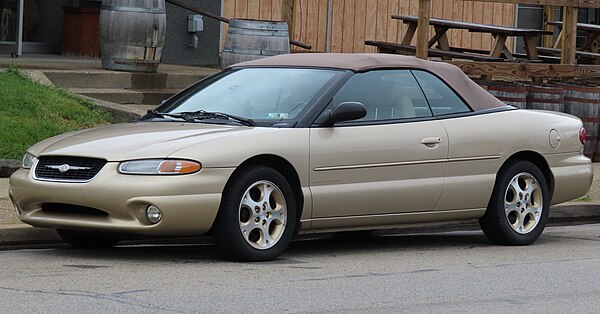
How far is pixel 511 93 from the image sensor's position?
1559 cm

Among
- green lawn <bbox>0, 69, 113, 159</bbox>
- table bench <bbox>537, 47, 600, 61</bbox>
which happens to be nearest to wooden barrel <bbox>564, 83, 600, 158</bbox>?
table bench <bbox>537, 47, 600, 61</bbox>

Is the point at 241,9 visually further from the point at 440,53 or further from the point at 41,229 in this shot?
the point at 41,229

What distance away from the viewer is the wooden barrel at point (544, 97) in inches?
620

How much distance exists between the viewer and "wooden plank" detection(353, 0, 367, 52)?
71.9 feet

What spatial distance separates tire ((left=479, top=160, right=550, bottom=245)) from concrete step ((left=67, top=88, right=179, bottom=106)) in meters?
6.76

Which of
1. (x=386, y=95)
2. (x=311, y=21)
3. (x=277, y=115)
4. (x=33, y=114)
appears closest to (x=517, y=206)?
(x=386, y=95)

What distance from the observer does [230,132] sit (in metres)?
8.72

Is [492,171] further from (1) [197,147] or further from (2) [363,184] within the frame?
(1) [197,147]

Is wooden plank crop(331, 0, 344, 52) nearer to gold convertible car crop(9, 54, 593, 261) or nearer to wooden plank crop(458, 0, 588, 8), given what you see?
wooden plank crop(458, 0, 588, 8)

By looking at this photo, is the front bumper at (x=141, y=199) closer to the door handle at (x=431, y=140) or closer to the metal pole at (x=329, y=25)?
the door handle at (x=431, y=140)

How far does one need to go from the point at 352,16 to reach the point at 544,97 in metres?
6.70

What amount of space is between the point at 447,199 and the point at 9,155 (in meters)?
4.68

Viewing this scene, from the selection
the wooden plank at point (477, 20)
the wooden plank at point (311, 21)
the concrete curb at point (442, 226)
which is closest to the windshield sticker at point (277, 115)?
the concrete curb at point (442, 226)

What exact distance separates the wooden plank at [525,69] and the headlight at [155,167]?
823 centimetres
